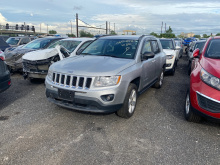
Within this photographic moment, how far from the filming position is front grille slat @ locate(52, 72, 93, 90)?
3.49 m

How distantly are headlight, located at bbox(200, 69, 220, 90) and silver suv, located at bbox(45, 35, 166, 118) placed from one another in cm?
128

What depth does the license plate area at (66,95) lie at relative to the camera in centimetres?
355

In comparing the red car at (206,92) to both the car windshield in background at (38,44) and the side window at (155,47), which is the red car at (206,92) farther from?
the car windshield in background at (38,44)

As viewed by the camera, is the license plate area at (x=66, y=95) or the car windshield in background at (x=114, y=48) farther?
the car windshield in background at (x=114, y=48)

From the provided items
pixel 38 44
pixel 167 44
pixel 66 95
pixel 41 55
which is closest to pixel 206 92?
pixel 66 95

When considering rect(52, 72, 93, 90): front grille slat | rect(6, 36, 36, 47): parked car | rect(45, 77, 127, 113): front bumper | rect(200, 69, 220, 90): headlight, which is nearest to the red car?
rect(200, 69, 220, 90): headlight

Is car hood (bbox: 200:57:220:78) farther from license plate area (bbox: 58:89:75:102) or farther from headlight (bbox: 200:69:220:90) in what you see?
license plate area (bbox: 58:89:75:102)

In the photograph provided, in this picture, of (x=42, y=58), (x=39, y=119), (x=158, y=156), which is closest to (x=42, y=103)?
(x=39, y=119)

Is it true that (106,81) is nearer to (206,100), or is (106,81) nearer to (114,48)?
(114,48)

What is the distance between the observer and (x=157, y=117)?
421 centimetres

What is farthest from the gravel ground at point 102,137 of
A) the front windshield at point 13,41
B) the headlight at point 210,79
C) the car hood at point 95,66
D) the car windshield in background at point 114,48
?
the front windshield at point 13,41

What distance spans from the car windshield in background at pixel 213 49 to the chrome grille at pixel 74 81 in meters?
2.61

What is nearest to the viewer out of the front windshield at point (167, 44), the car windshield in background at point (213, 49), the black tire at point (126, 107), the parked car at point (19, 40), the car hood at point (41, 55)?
the black tire at point (126, 107)

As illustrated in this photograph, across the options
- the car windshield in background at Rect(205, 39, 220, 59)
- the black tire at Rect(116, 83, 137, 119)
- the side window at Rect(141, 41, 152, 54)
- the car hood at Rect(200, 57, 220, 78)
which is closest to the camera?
the car hood at Rect(200, 57, 220, 78)
